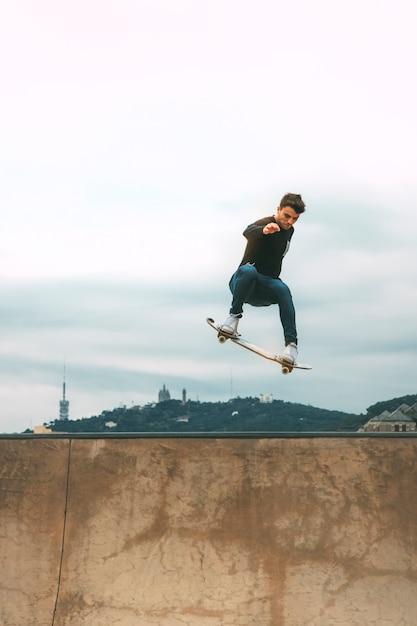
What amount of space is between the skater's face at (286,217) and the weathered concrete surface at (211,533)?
9.70 ft

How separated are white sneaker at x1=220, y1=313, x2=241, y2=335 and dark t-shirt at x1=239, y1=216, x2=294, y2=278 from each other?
0.64 m

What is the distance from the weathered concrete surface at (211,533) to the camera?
7023mm

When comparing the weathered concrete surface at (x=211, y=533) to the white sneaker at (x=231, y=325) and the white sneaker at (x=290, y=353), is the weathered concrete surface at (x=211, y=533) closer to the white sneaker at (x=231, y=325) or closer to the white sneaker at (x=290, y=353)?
the white sneaker at (x=290, y=353)

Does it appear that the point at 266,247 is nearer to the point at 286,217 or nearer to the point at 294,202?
the point at 286,217

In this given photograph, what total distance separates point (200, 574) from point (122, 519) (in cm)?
88

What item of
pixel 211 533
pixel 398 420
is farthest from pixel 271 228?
pixel 398 420

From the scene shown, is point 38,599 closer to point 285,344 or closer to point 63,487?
point 63,487

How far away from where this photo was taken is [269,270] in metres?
9.49

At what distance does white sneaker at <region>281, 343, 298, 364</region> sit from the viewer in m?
9.20

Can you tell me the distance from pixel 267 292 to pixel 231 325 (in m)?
0.59

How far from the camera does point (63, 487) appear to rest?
24.6 ft

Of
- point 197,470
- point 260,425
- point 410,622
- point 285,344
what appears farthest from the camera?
point 260,425

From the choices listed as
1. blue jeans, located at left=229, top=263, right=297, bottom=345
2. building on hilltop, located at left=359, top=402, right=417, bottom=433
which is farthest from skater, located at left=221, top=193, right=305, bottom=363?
building on hilltop, located at left=359, top=402, right=417, bottom=433

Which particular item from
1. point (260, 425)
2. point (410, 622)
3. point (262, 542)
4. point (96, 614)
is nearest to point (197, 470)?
point (262, 542)
